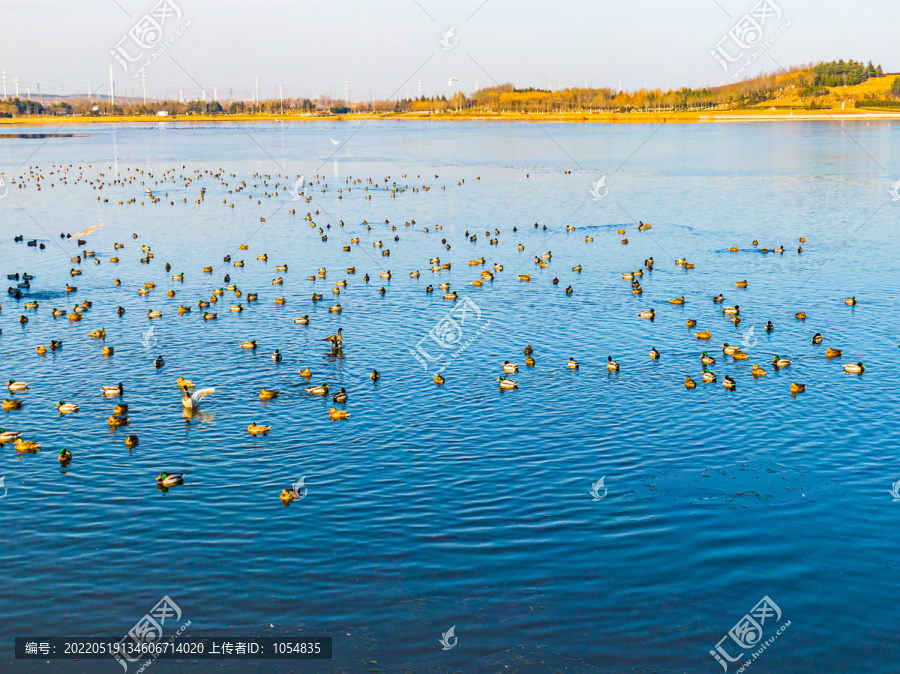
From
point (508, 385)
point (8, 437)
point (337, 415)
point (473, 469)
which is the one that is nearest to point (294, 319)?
point (337, 415)

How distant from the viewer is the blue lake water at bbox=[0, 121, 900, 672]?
2659 cm

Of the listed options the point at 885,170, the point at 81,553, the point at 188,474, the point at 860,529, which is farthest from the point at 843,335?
the point at 885,170

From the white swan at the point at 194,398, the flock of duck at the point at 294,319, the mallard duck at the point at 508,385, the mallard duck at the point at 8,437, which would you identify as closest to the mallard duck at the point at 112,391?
the flock of duck at the point at 294,319

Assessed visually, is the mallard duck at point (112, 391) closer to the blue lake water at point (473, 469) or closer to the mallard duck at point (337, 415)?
the blue lake water at point (473, 469)

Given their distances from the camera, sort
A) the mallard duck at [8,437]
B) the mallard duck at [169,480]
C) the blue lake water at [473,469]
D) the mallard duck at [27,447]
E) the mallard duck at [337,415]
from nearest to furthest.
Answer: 1. the blue lake water at [473,469]
2. the mallard duck at [169,480]
3. the mallard duck at [27,447]
4. the mallard duck at [8,437]
5. the mallard duck at [337,415]

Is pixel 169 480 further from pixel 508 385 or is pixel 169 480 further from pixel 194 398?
pixel 508 385

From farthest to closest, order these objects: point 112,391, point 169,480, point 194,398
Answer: point 112,391
point 194,398
point 169,480

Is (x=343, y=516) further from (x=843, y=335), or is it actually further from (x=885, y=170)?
(x=885, y=170)

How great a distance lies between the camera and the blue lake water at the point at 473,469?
26.6 metres

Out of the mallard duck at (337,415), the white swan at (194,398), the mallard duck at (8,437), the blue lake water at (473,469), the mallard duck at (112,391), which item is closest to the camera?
the blue lake water at (473,469)

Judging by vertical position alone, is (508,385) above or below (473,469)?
above

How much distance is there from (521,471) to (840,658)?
49.5 ft

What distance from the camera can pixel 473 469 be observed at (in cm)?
3716

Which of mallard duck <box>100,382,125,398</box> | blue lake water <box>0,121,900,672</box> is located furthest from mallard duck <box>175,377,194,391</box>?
mallard duck <box>100,382,125,398</box>
